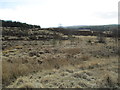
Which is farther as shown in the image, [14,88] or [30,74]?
[30,74]

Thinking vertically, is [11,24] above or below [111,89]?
above

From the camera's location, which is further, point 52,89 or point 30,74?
point 30,74

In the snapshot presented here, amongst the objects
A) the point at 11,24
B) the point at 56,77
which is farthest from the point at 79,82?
the point at 11,24

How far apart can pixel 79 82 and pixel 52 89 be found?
1064 mm

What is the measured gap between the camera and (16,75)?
584cm

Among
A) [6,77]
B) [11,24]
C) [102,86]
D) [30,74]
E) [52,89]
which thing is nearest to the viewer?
[52,89]

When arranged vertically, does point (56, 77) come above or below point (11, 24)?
below

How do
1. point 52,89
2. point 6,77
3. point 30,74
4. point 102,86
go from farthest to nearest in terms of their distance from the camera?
point 30,74, point 6,77, point 102,86, point 52,89

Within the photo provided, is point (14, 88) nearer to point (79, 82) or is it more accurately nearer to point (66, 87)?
point (66, 87)

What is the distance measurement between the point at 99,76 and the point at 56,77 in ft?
5.65

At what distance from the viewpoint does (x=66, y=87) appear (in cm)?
475

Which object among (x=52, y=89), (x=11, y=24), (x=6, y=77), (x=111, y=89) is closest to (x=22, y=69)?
(x=6, y=77)

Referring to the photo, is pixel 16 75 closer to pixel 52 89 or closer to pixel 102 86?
pixel 52 89

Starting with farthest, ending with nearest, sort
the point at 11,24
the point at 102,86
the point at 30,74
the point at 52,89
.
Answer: the point at 11,24 < the point at 30,74 < the point at 102,86 < the point at 52,89
